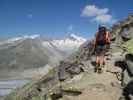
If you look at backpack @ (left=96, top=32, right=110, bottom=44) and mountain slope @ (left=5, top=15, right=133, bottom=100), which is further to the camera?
backpack @ (left=96, top=32, right=110, bottom=44)

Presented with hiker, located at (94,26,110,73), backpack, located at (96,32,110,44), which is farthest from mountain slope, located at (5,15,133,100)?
backpack, located at (96,32,110,44)

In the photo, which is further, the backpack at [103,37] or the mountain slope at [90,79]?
the backpack at [103,37]

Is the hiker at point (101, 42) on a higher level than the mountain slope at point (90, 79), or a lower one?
higher

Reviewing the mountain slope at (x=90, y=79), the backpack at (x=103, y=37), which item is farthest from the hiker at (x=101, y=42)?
the mountain slope at (x=90, y=79)

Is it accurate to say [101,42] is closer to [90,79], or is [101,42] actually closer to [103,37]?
[103,37]

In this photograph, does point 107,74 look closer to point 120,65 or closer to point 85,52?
point 120,65

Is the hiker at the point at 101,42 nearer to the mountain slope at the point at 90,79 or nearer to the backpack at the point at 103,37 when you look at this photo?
the backpack at the point at 103,37

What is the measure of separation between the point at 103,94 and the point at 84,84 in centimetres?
231

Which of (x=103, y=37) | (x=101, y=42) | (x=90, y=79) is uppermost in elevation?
(x=103, y=37)

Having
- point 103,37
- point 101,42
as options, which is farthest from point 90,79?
point 103,37

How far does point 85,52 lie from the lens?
98.6ft

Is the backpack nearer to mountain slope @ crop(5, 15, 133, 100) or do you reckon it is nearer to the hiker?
the hiker

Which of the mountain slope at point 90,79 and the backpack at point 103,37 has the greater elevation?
the backpack at point 103,37

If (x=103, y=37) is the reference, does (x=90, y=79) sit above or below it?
below
